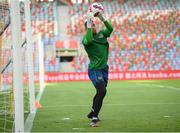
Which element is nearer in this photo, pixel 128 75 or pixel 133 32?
pixel 128 75

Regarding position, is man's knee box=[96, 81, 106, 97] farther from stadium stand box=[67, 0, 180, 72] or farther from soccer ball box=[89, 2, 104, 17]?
stadium stand box=[67, 0, 180, 72]

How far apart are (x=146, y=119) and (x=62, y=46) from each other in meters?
29.5

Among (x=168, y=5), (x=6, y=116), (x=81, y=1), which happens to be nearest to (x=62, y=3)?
(x=81, y=1)

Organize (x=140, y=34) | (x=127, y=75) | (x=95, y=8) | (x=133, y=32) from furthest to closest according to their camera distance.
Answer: (x=133, y=32) → (x=140, y=34) → (x=127, y=75) → (x=95, y=8)

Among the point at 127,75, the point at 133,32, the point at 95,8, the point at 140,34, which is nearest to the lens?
the point at 95,8

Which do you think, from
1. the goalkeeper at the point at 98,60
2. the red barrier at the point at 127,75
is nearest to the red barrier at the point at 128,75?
the red barrier at the point at 127,75

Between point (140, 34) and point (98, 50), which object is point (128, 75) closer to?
point (140, 34)

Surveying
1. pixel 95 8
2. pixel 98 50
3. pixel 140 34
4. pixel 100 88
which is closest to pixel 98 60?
pixel 98 50

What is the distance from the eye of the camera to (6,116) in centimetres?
1140

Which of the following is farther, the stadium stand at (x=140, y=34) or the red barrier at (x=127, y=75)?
the stadium stand at (x=140, y=34)

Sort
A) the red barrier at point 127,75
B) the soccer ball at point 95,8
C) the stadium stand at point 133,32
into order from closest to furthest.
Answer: the soccer ball at point 95,8 < the red barrier at point 127,75 < the stadium stand at point 133,32

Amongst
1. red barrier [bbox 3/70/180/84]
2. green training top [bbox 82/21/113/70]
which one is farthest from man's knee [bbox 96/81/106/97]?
red barrier [bbox 3/70/180/84]

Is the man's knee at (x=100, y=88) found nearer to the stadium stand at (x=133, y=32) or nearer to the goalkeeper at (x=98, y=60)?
the goalkeeper at (x=98, y=60)

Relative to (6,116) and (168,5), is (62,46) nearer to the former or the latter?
(168,5)
